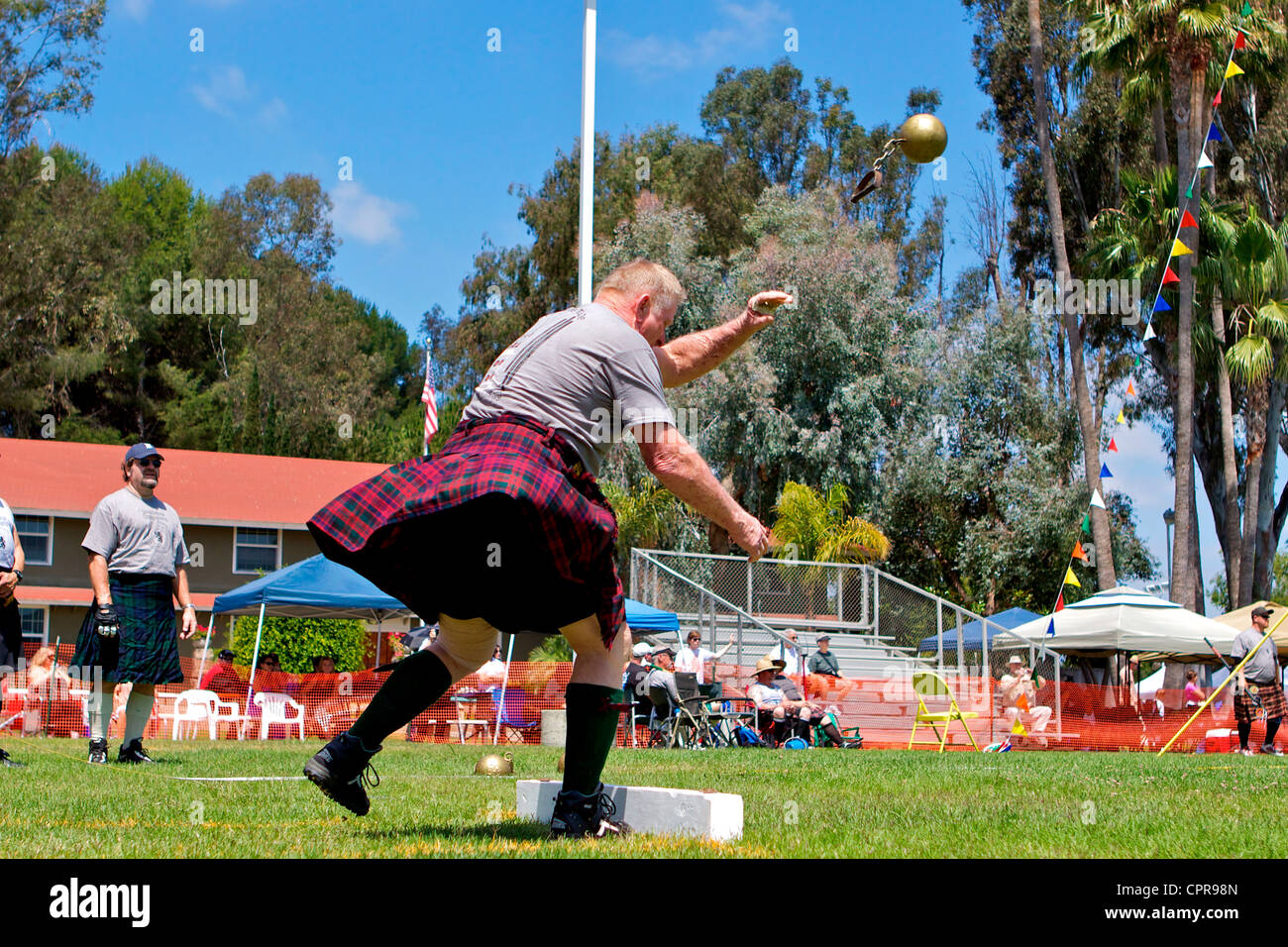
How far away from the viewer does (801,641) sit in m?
18.3

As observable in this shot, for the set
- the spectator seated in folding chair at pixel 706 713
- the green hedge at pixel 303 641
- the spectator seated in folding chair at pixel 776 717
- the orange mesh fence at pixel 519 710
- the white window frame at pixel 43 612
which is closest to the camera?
the spectator seated in folding chair at pixel 706 713

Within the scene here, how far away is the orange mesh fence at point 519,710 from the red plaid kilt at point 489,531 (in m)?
9.97

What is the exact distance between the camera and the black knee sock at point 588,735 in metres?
3.16

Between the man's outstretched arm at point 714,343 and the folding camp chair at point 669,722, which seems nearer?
the man's outstretched arm at point 714,343

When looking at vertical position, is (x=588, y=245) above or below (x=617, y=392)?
above

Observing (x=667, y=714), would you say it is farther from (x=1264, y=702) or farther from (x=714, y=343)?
(x=714, y=343)

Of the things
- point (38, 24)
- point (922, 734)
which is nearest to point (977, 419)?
point (922, 734)

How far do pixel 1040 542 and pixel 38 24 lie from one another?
2525 centimetres

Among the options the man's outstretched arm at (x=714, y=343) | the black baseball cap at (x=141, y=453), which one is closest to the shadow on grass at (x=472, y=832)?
the man's outstretched arm at (x=714, y=343)

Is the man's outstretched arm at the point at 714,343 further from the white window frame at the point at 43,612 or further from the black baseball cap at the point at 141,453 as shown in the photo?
the white window frame at the point at 43,612

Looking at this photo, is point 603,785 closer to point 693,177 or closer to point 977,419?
point 977,419

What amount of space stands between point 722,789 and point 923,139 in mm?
2997

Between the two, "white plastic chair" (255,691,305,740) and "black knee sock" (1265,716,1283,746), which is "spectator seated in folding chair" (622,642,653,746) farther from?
"black knee sock" (1265,716,1283,746)

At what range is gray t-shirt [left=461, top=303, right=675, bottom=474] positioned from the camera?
3.09 m
